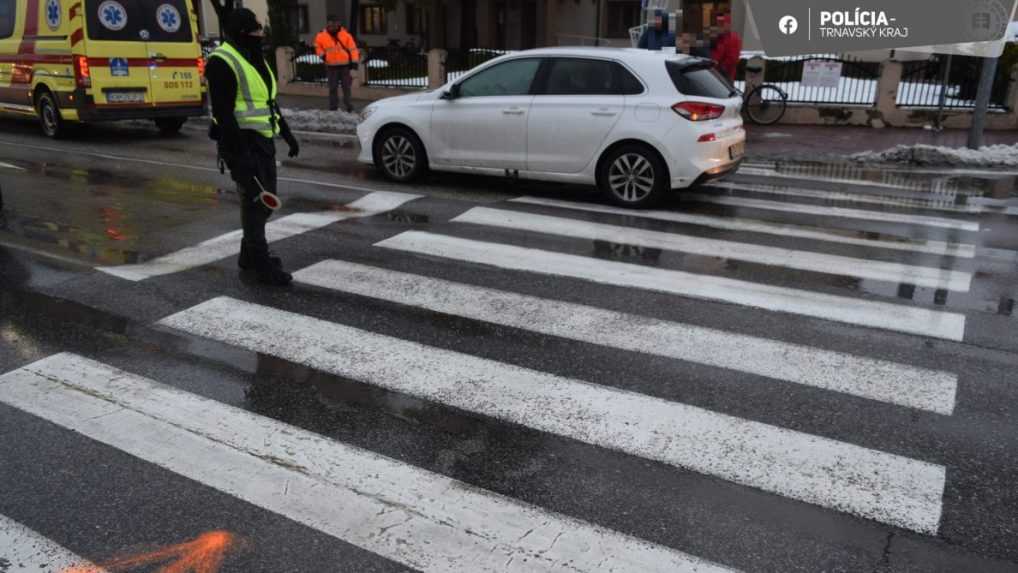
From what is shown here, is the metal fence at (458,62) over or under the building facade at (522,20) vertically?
under

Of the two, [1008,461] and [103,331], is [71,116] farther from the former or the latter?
[1008,461]

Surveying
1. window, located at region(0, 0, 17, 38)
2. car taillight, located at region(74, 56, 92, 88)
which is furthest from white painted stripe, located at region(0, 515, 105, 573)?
window, located at region(0, 0, 17, 38)

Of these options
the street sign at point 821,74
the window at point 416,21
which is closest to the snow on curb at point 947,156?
Result: the street sign at point 821,74

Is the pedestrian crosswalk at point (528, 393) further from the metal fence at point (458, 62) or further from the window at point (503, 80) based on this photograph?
the metal fence at point (458, 62)

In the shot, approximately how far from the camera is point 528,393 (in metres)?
4.55

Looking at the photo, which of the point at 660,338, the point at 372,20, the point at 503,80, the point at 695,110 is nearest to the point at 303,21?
the point at 372,20

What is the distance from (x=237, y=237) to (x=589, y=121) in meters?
3.91

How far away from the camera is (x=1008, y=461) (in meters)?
3.89

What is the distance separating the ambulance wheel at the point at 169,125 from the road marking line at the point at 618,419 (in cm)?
1111

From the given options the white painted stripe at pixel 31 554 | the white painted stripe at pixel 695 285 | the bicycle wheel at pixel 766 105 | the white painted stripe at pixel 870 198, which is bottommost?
the white painted stripe at pixel 31 554

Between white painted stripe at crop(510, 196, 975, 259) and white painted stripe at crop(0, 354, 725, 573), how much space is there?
557cm

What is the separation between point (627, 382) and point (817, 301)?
2.18 meters

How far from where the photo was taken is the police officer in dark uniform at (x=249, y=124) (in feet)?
19.2

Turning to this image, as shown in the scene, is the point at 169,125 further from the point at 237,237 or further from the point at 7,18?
the point at 237,237
